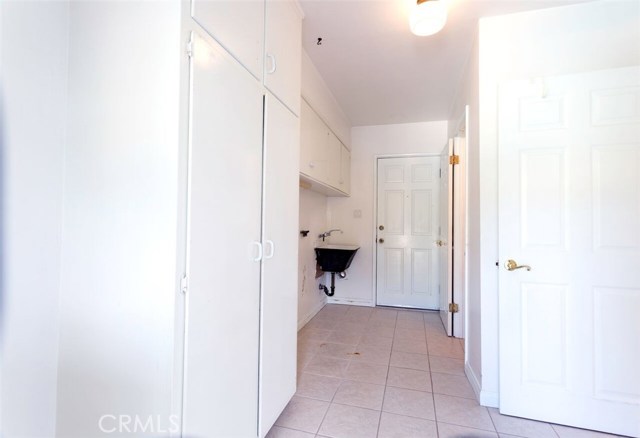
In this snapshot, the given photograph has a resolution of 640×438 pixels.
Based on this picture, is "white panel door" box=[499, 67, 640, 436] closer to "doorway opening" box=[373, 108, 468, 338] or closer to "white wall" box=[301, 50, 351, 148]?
"white wall" box=[301, 50, 351, 148]

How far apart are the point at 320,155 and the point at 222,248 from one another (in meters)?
1.78

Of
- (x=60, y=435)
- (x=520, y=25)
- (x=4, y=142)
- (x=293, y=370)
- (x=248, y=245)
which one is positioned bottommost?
(x=293, y=370)

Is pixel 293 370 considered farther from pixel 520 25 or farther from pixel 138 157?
pixel 520 25

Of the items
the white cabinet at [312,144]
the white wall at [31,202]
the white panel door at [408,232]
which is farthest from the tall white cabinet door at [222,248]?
the white panel door at [408,232]

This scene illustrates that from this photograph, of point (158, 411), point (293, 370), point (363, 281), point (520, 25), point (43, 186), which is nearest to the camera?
point (158, 411)

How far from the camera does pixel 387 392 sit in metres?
1.99

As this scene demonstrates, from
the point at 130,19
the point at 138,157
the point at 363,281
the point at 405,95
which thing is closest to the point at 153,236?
the point at 138,157

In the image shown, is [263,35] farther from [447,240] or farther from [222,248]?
[447,240]

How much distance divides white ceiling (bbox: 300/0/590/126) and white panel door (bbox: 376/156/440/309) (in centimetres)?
83

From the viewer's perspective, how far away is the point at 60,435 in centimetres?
104

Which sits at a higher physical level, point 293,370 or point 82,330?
point 82,330

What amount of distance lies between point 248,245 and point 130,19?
0.88 meters

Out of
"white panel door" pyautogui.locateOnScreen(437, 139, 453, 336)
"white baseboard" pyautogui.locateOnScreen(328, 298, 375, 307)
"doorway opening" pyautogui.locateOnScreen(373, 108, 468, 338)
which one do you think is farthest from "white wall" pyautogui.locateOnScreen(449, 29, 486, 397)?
"white baseboard" pyautogui.locateOnScreen(328, 298, 375, 307)

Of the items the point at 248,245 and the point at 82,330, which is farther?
the point at 248,245
